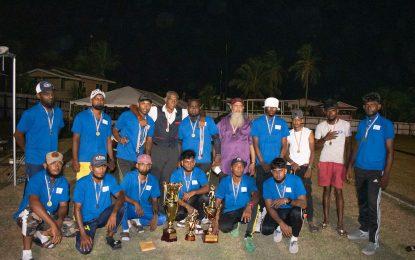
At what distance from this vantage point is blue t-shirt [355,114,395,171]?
551cm

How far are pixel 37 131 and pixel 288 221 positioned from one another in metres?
4.23

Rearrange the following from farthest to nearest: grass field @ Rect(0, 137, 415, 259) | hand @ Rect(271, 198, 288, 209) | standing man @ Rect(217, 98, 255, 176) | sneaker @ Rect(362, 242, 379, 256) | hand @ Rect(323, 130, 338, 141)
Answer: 1. standing man @ Rect(217, 98, 255, 176)
2. hand @ Rect(323, 130, 338, 141)
3. hand @ Rect(271, 198, 288, 209)
4. sneaker @ Rect(362, 242, 379, 256)
5. grass field @ Rect(0, 137, 415, 259)

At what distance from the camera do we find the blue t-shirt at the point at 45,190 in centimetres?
494

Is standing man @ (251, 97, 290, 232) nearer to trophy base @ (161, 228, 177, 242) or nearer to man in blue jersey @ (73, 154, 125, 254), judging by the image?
trophy base @ (161, 228, 177, 242)

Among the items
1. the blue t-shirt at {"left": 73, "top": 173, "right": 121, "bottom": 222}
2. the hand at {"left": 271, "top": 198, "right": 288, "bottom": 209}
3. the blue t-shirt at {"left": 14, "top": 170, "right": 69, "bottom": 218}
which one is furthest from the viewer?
the hand at {"left": 271, "top": 198, "right": 288, "bottom": 209}

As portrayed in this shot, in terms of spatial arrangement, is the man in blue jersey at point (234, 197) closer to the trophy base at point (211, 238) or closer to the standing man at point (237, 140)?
the trophy base at point (211, 238)

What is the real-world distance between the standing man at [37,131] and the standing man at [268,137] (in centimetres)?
348

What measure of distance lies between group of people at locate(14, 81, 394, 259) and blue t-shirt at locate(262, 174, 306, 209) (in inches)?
0.6

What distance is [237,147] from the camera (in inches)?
255

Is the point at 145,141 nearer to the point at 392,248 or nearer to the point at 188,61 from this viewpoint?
the point at 392,248

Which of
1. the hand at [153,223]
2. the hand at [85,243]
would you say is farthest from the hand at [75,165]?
the hand at [153,223]

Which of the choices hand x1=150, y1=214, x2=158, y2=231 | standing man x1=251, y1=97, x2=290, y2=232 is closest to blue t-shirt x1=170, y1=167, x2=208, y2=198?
hand x1=150, y1=214, x2=158, y2=231

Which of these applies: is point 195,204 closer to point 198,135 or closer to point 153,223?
point 153,223

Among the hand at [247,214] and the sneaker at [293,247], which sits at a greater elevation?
the hand at [247,214]
